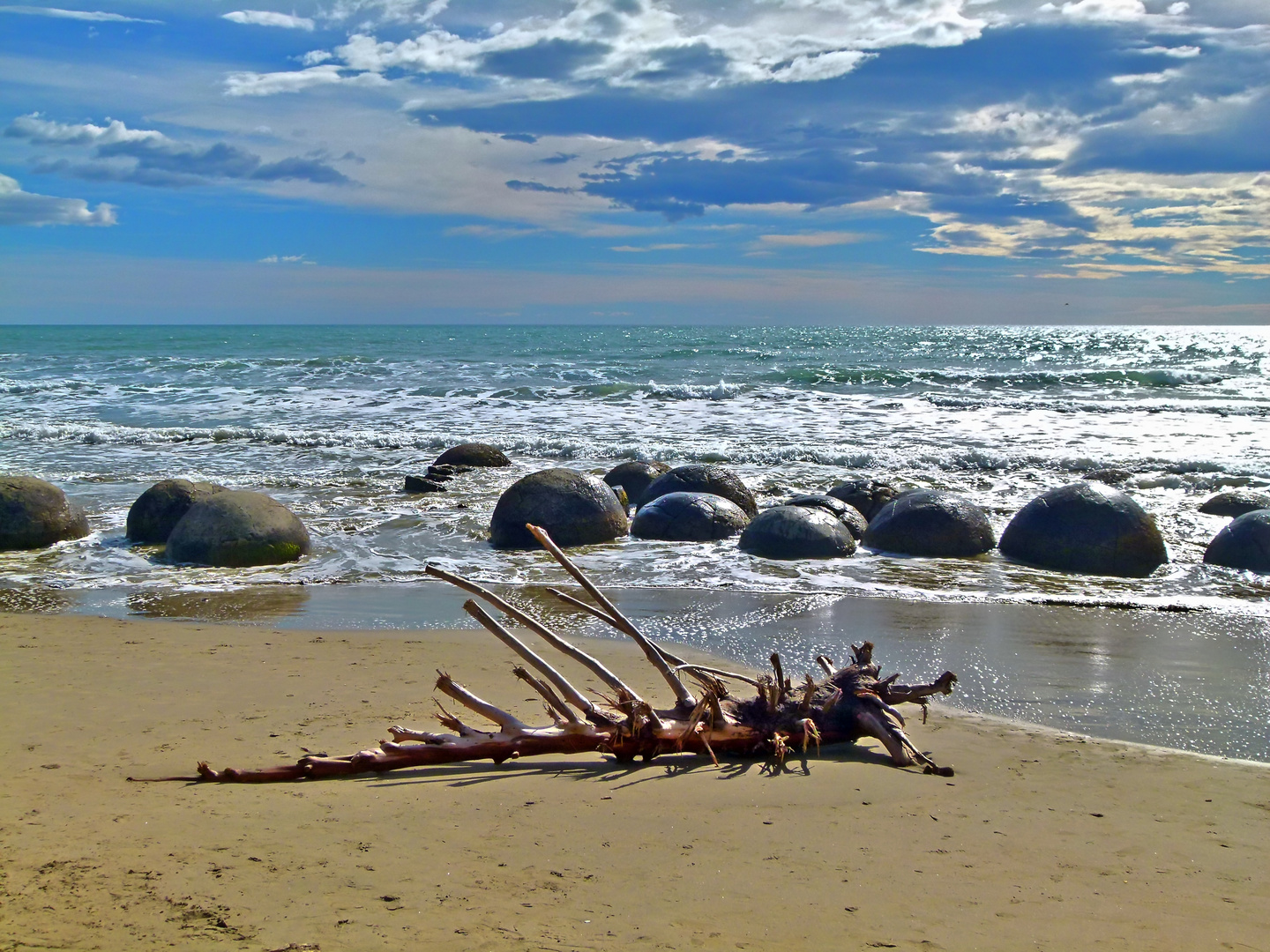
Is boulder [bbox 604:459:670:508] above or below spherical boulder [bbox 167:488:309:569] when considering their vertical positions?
above

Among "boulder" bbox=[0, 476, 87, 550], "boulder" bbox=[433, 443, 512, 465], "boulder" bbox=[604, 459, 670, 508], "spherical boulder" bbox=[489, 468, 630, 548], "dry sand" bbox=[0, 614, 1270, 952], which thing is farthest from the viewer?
"boulder" bbox=[433, 443, 512, 465]

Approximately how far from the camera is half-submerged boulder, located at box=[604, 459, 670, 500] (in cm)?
1136

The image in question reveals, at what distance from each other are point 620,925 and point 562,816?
69 centimetres

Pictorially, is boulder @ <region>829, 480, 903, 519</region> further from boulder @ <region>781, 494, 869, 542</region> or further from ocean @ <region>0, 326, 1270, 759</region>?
ocean @ <region>0, 326, 1270, 759</region>

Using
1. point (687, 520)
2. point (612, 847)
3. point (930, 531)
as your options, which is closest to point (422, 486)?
point (687, 520)

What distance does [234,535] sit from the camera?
793cm

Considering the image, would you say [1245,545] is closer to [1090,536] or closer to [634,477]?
[1090,536]

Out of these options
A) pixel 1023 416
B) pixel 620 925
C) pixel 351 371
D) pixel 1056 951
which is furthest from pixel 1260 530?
pixel 351 371

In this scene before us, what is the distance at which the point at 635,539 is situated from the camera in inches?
356

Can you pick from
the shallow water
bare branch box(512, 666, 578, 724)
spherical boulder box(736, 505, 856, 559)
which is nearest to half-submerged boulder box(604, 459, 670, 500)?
the shallow water

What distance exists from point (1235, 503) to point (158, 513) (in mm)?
11176

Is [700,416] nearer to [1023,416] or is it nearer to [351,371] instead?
[1023,416]

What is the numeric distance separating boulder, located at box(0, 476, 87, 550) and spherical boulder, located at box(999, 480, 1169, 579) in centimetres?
875

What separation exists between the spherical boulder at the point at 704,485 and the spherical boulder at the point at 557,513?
1.06 metres
